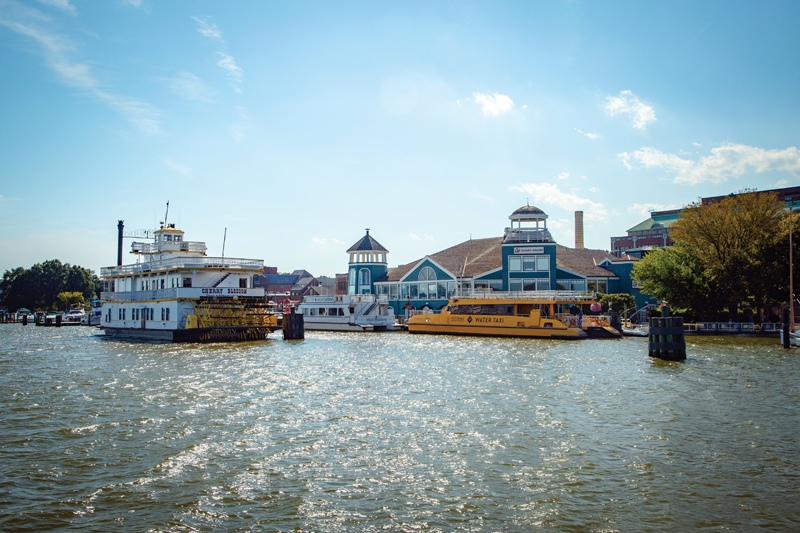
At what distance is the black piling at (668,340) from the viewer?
29.7 m

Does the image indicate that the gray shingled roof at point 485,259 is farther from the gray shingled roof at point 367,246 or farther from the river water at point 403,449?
the river water at point 403,449

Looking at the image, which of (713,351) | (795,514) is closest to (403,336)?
(713,351)

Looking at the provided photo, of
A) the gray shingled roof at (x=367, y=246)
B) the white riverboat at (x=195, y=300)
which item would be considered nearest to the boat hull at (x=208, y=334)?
the white riverboat at (x=195, y=300)

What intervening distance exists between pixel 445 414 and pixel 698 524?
329 inches

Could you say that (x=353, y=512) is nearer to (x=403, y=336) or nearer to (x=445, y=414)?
(x=445, y=414)

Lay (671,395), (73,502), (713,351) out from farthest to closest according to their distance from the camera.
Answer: (713,351)
(671,395)
(73,502)

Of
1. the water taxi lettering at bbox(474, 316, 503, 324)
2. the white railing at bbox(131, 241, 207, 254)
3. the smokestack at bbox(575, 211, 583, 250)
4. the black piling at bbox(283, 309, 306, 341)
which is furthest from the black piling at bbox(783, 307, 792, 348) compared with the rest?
the white railing at bbox(131, 241, 207, 254)

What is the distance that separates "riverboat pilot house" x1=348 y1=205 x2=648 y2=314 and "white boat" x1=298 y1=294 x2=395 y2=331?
6.76m

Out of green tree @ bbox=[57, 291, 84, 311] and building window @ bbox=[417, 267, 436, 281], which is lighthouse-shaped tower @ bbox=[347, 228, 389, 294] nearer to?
building window @ bbox=[417, 267, 436, 281]

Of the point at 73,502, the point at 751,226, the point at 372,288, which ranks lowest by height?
the point at 73,502

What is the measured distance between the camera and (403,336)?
47594 mm

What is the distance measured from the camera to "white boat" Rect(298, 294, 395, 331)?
53344mm

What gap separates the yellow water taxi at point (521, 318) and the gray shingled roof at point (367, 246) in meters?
20.3

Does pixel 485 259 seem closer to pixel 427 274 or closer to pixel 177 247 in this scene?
pixel 427 274
